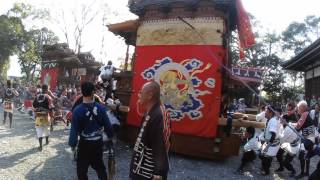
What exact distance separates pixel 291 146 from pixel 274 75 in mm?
28942

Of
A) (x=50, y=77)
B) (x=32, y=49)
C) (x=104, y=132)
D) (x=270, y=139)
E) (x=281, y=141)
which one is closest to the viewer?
(x=104, y=132)

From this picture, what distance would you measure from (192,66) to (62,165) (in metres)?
4.18

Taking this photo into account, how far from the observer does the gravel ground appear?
797 centimetres

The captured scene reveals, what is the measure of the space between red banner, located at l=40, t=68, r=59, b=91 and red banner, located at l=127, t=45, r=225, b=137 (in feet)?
45.9

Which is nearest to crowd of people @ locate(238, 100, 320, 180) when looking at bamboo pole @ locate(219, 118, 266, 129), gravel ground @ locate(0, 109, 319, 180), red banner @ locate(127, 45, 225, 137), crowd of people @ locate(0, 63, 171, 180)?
bamboo pole @ locate(219, 118, 266, 129)

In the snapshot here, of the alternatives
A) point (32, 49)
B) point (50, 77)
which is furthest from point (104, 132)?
point (32, 49)

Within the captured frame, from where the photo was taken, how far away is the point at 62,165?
343 inches

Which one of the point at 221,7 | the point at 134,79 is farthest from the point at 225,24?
the point at 134,79

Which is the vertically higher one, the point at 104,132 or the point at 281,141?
the point at 104,132

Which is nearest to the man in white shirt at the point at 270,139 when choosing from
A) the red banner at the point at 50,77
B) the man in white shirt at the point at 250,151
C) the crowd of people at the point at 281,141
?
the crowd of people at the point at 281,141

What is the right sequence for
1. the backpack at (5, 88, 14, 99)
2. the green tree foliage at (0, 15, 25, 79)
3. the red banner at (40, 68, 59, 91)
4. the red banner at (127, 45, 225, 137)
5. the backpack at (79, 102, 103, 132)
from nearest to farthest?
the backpack at (79, 102, 103, 132) < the red banner at (127, 45, 225, 137) < the backpack at (5, 88, 14, 99) < the red banner at (40, 68, 59, 91) < the green tree foliage at (0, 15, 25, 79)

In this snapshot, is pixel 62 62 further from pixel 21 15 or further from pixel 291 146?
pixel 21 15

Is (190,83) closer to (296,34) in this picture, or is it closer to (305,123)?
(305,123)

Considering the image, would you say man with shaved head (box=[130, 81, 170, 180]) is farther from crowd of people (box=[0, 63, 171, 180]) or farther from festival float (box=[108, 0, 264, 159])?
festival float (box=[108, 0, 264, 159])
